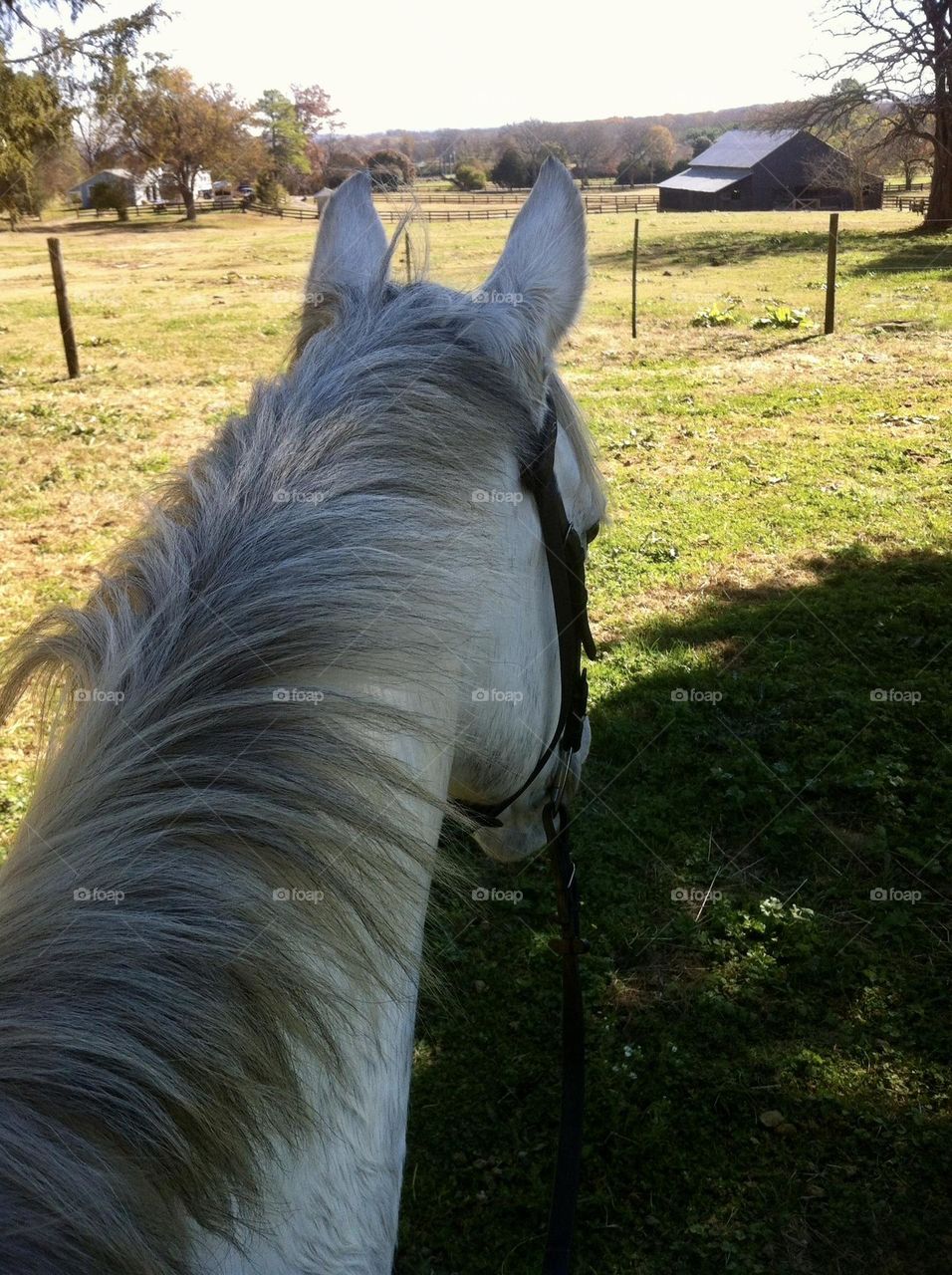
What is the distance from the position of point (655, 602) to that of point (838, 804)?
2130 mm

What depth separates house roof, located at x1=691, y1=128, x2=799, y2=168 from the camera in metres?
31.8

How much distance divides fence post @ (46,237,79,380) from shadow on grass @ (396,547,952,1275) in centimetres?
985

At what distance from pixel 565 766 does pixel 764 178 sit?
35.5 m

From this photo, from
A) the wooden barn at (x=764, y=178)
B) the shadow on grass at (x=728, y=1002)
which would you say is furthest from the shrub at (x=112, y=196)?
the shadow on grass at (x=728, y=1002)

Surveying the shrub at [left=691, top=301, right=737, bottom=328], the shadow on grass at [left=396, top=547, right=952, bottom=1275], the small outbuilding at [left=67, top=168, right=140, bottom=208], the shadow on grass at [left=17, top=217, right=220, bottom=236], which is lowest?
the shadow on grass at [left=396, top=547, right=952, bottom=1275]

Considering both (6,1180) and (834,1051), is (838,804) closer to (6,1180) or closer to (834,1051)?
(834,1051)

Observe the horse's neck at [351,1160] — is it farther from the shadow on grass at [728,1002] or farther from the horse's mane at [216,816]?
the shadow on grass at [728,1002]

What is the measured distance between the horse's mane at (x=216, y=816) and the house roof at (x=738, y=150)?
117ft

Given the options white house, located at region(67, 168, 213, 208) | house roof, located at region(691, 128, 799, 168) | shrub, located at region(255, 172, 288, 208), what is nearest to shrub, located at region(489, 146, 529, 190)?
house roof, located at region(691, 128, 799, 168)

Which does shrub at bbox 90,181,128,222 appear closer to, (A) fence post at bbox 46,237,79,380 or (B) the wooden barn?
(B) the wooden barn

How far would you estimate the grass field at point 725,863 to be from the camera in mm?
2625

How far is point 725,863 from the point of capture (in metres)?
3.86

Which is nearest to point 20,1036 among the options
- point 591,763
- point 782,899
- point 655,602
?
point 782,899

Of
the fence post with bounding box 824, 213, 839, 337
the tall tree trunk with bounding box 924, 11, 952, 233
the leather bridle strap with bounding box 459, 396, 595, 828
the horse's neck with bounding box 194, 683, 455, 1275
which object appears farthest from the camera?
the tall tree trunk with bounding box 924, 11, 952, 233
